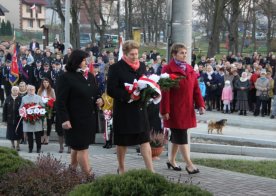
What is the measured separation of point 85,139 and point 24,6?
334ft

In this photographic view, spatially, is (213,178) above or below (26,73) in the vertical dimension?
below

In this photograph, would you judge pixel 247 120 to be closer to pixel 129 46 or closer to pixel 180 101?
pixel 180 101

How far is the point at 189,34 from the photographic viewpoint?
9.93 m

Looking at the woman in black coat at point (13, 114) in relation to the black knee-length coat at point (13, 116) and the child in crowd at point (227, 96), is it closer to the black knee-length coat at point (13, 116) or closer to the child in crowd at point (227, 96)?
the black knee-length coat at point (13, 116)

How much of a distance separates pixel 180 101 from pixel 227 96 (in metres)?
13.4

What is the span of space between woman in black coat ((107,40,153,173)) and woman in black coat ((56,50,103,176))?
Answer: 0.29m

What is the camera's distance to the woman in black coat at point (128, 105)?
7977 mm

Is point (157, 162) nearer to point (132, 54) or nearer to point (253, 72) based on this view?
point (132, 54)

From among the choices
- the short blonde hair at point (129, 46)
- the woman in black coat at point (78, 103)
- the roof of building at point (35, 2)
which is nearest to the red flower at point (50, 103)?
the woman in black coat at point (78, 103)

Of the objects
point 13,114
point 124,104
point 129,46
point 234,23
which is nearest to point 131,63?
point 129,46

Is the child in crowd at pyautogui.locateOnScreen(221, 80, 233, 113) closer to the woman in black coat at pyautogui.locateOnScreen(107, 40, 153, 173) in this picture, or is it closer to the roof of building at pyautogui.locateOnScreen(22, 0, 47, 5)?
the woman in black coat at pyautogui.locateOnScreen(107, 40, 153, 173)

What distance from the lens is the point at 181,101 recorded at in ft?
28.5

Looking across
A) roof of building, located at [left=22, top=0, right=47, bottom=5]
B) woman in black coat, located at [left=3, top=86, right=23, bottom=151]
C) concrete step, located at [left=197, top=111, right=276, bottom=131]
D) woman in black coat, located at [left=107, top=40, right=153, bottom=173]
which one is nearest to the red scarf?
woman in black coat, located at [left=107, top=40, right=153, bottom=173]

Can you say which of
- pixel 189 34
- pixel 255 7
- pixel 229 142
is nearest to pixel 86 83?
pixel 189 34
